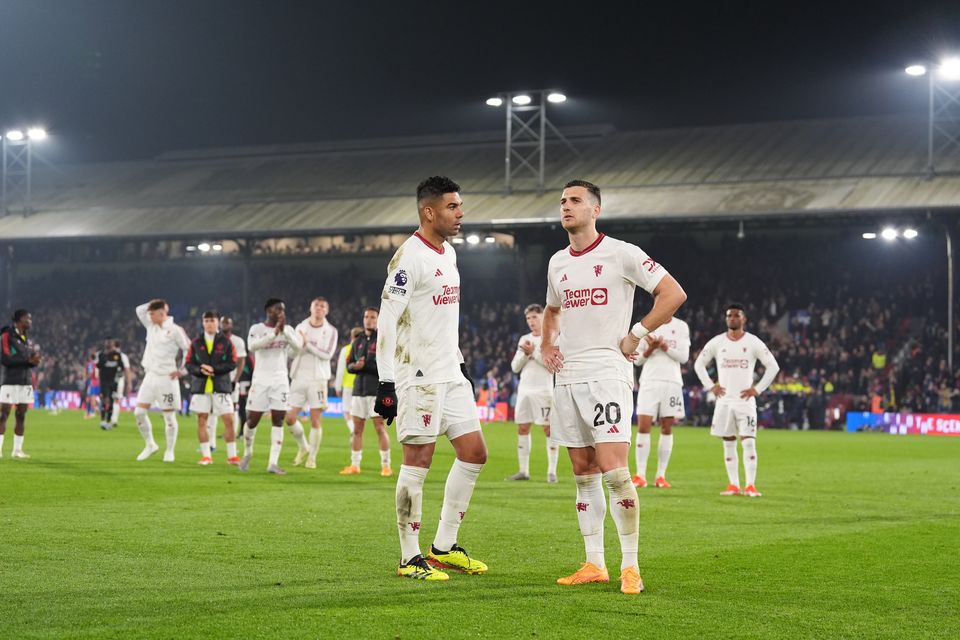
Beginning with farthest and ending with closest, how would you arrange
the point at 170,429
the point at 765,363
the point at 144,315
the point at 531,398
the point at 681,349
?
the point at 144,315, the point at 170,429, the point at 531,398, the point at 681,349, the point at 765,363

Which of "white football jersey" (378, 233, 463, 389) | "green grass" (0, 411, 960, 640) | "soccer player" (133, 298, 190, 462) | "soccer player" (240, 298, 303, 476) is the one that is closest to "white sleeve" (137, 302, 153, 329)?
"soccer player" (133, 298, 190, 462)

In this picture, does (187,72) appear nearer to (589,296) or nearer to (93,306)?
(93,306)

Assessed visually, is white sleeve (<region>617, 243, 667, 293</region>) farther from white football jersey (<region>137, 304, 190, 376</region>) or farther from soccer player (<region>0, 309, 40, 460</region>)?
soccer player (<region>0, 309, 40, 460</region>)

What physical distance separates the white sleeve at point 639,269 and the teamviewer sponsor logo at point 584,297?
191mm

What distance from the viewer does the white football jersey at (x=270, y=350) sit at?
16.6 m

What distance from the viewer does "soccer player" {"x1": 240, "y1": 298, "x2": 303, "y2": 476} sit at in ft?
54.2

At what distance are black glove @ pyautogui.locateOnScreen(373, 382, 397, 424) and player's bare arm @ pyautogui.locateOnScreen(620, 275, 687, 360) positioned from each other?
141 centimetres

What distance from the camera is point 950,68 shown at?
31953 mm

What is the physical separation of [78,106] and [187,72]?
21.9 feet

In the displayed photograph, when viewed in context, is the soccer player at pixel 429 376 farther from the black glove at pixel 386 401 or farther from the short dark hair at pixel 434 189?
the black glove at pixel 386 401

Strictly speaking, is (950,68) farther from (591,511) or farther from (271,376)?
(591,511)

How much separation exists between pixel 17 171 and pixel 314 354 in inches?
1496

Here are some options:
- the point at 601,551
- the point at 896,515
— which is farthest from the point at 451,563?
the point at 896,515

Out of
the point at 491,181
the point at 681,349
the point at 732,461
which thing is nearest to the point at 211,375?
the point at 681,349
